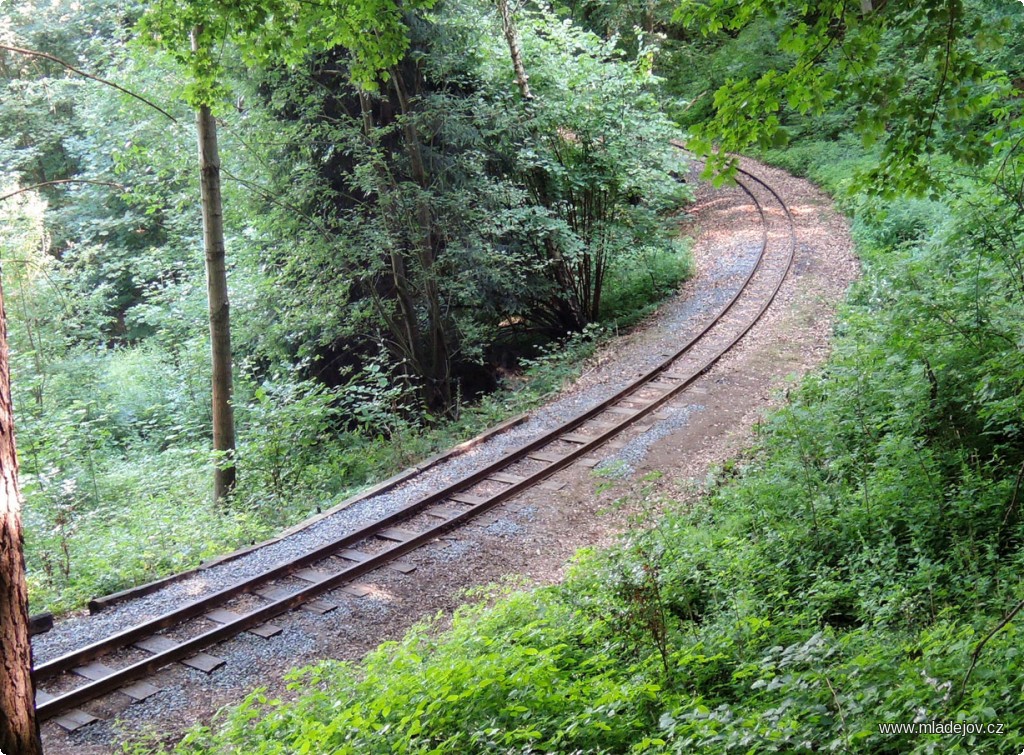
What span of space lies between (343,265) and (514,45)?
5.57 meters

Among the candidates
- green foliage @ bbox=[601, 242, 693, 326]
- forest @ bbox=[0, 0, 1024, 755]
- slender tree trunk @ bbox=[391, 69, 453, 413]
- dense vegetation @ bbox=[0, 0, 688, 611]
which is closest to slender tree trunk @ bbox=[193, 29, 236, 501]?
forest @ bbox=[0, 0, 1024, 755]

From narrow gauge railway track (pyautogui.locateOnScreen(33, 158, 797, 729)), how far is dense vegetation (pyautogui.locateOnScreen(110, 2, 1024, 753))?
1.08m

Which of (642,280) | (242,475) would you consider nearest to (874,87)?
(242,475)

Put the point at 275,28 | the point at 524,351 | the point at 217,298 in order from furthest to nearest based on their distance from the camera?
the point at 524,351, the point at 217,298, the point at 275,28

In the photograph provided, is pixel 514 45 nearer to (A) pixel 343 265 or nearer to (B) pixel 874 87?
(A) pixel 343 265

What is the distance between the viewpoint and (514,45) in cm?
1552

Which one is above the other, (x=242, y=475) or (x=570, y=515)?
(x=570, y=515)

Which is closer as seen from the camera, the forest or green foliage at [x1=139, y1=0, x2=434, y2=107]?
the forest

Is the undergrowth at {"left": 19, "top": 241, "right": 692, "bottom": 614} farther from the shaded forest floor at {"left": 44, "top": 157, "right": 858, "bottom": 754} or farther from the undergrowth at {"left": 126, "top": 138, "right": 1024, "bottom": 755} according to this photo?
the undergrowth at {"left": 126, "top": 138, "right": 1024, "bottom": 755}

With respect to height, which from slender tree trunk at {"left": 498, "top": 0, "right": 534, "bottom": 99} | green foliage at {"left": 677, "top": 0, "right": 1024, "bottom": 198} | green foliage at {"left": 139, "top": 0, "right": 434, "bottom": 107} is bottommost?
green foliage at {"left": 677, "top": 0, "right": 1024, "bottom": 198}

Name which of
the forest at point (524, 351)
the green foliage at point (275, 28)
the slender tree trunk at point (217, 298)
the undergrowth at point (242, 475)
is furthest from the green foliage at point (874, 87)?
the slender tree trunk at point (217, 298)

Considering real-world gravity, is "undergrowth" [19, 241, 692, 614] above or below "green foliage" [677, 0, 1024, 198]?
below

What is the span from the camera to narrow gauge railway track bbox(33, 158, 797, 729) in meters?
6.80

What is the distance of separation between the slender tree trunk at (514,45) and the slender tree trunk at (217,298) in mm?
6196
